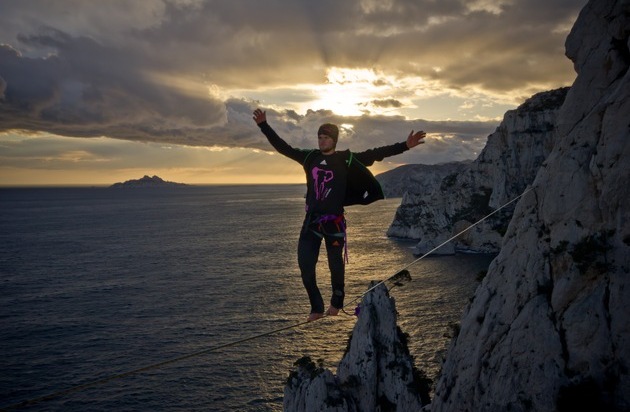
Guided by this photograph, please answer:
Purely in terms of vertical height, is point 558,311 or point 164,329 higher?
point 558,311

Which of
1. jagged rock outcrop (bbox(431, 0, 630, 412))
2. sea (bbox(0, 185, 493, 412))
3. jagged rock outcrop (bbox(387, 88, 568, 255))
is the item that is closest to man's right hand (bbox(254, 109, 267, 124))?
sea (bbox(0, 185, 493, 412))

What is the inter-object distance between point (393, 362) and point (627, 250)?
65.0ft

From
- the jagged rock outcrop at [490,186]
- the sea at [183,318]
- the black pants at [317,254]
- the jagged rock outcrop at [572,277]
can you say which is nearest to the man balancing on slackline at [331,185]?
the black pants at [317,254]

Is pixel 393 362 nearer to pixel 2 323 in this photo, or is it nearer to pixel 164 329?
pixel 164 329

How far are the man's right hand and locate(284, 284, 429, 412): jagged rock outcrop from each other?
24.9 m

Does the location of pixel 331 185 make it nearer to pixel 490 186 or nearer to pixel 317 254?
pixel 317 254

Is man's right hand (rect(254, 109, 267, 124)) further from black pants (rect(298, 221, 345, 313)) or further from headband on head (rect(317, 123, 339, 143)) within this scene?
black pants (rect(298, 221, 345, 313))

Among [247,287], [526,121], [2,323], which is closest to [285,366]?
[247,287]

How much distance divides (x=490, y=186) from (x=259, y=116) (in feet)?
390

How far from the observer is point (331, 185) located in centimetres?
750

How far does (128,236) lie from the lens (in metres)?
132

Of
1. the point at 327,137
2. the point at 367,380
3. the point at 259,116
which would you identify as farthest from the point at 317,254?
the point at 367,380

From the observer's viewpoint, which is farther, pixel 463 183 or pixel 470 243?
pixel 463 183

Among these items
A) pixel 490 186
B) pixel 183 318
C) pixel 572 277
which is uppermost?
pixel 490 186
